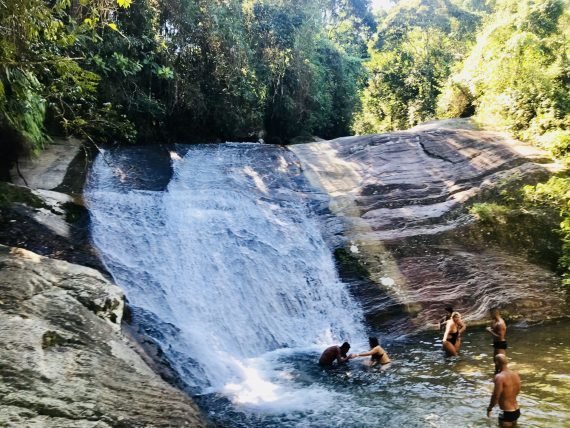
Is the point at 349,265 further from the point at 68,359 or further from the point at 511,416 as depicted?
the point at 68,359

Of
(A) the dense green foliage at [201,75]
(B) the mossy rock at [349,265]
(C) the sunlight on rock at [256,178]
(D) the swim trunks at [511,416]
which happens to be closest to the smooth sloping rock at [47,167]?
(A) the dense green foliage at [201,75]

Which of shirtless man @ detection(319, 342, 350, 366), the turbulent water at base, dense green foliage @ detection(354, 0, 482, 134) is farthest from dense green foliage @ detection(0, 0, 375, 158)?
shirtless man @ detection(319, 342, 350, 366)

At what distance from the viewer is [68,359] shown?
222 inches

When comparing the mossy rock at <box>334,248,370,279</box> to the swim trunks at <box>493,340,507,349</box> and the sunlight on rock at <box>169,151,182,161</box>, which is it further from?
the sunlight on rock at <box>169,151,182,161</box>

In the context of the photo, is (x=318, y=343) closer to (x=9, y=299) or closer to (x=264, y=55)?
(x=9, y=299)

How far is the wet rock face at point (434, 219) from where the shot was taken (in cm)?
1202

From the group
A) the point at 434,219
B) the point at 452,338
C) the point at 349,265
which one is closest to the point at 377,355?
the point at 452,338

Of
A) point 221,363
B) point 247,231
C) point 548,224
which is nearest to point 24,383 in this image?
point 221,363

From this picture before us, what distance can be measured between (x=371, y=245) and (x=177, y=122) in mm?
10538

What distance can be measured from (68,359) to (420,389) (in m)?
5.58

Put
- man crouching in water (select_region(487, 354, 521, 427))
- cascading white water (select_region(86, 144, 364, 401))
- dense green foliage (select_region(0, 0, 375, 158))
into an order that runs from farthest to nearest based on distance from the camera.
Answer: dense green foliage (select_region(0, 0, 375, 158)) → cascading white water (select_region(86, 144, 364, 401)) → man crouching in water (select_region(487, 354, 521, 427))

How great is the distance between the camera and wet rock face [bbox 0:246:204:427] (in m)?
4.85

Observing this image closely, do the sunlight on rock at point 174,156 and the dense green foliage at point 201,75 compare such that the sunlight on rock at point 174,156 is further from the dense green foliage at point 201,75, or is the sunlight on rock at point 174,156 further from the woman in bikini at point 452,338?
the woman in bikini at point 452,338

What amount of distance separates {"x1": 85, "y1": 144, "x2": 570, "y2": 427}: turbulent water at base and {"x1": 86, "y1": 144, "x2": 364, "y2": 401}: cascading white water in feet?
0.10
